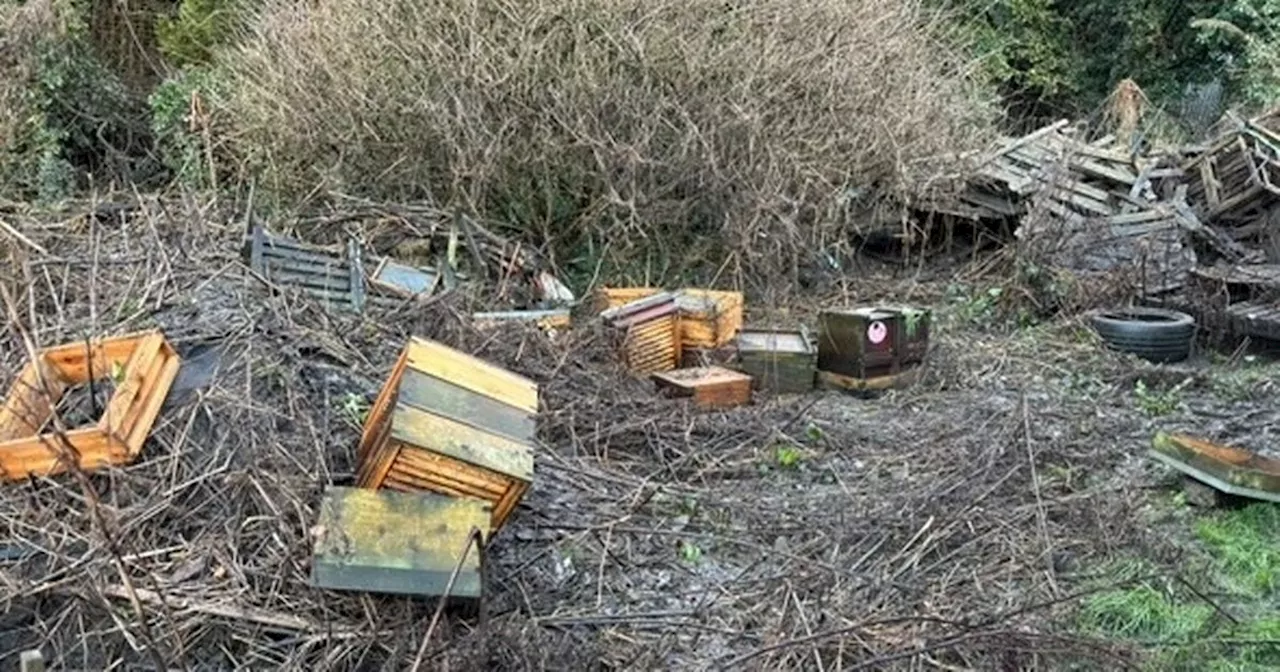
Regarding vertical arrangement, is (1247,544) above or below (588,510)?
above

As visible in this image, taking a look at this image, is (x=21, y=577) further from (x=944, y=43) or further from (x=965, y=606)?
(x=944, y=43)

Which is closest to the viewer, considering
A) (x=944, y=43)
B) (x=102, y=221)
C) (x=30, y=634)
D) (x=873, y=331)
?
(x=30, y=634)

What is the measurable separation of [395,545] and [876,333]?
159 inches

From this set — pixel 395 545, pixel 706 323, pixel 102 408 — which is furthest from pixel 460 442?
pixel 706 323

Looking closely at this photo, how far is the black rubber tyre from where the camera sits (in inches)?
316

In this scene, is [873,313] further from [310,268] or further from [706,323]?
[310,268]

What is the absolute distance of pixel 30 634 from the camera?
376 cm

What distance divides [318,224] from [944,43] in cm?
643

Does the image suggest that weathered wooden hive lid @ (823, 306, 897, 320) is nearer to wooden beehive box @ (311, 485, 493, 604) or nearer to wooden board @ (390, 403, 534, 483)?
wooden board @ (390, 403, 534, 483)

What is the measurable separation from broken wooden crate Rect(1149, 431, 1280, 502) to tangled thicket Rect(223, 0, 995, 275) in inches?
164

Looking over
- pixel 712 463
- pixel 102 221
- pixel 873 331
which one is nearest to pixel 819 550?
pixel 712 463

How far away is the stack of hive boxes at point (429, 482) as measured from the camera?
370 centimetres

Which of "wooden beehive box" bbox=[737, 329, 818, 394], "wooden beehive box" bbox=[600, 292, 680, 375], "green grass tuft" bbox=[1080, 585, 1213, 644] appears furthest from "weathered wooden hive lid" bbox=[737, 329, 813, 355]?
"green grass tuft" bbox=[1080, 585, 1213, 644]

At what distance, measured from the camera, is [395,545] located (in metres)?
3.74
